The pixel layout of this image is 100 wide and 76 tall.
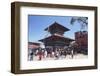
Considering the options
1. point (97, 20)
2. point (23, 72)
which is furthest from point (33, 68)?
point (97, 20)

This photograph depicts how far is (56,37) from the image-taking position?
6.05ft

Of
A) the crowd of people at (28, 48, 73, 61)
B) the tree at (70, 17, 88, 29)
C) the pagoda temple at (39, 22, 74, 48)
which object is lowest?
the crowd of people at (28, 48, 73, 61)

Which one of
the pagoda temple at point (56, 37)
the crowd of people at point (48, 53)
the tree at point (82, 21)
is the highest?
the tree at point (82, 21)

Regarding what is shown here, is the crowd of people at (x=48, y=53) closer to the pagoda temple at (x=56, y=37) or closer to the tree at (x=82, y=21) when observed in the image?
the pagoda temple at (x=56, y=37)

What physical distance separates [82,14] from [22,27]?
0.51 m

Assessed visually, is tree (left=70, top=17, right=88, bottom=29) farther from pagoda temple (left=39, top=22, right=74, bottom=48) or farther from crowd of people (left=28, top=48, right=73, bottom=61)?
crowd of people (left=28, top=48, right=73, bottom=61)

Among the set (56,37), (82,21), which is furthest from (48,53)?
(82,21)

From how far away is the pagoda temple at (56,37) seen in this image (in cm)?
182

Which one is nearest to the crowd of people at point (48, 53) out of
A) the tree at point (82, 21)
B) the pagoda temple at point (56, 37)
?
the pagoda temple at point (56, 37)

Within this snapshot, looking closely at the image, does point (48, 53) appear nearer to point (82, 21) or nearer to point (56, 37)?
point (56, 37)

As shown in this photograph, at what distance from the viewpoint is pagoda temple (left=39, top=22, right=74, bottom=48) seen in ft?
→ 5.96

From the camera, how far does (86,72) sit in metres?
1.96

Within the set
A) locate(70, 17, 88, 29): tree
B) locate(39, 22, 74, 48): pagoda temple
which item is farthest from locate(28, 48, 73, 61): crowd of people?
locate(70, 17, 88, 29): tree

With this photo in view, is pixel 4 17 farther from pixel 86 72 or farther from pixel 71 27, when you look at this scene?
pixel 86 72
